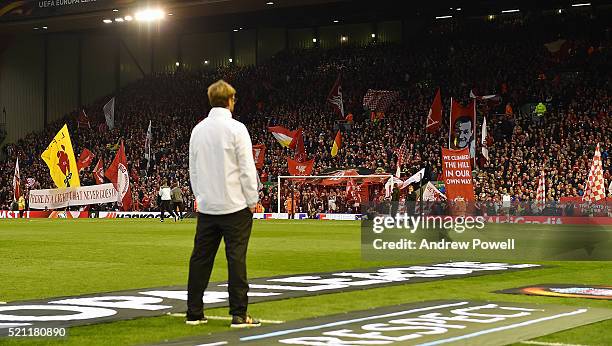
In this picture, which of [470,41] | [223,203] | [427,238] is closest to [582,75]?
[470,41]

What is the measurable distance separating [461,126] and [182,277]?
3284cm

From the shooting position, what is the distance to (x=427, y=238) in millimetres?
18141

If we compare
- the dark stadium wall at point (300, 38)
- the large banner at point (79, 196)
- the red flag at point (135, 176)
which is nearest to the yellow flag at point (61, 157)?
the large banner at point (79, 196)

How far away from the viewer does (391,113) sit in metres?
51.5

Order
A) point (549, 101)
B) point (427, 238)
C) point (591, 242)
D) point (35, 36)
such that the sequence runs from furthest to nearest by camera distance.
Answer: point (35, 36) < point (549, 101) < point (591, 242) < point (427, 238)

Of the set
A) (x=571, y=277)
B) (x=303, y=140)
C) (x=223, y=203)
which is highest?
(x=303, y=140)

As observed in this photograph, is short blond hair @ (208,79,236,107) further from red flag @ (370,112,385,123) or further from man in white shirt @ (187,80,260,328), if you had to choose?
red flag @ (370,112,385,123)

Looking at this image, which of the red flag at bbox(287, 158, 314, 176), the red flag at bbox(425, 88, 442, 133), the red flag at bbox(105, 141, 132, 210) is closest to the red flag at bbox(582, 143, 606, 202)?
the red flag at bbox(425, 88, 442, 133)

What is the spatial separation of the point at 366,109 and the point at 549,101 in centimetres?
1020

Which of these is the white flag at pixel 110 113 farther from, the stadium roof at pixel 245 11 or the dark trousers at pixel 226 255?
the dark trousers at pixel 226 255

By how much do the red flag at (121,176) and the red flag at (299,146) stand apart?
341 inches

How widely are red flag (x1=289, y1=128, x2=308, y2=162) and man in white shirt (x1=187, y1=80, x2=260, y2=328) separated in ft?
133

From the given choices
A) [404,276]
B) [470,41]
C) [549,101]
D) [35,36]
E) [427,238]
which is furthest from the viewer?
[35,36]

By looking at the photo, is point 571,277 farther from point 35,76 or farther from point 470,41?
point 35,76
